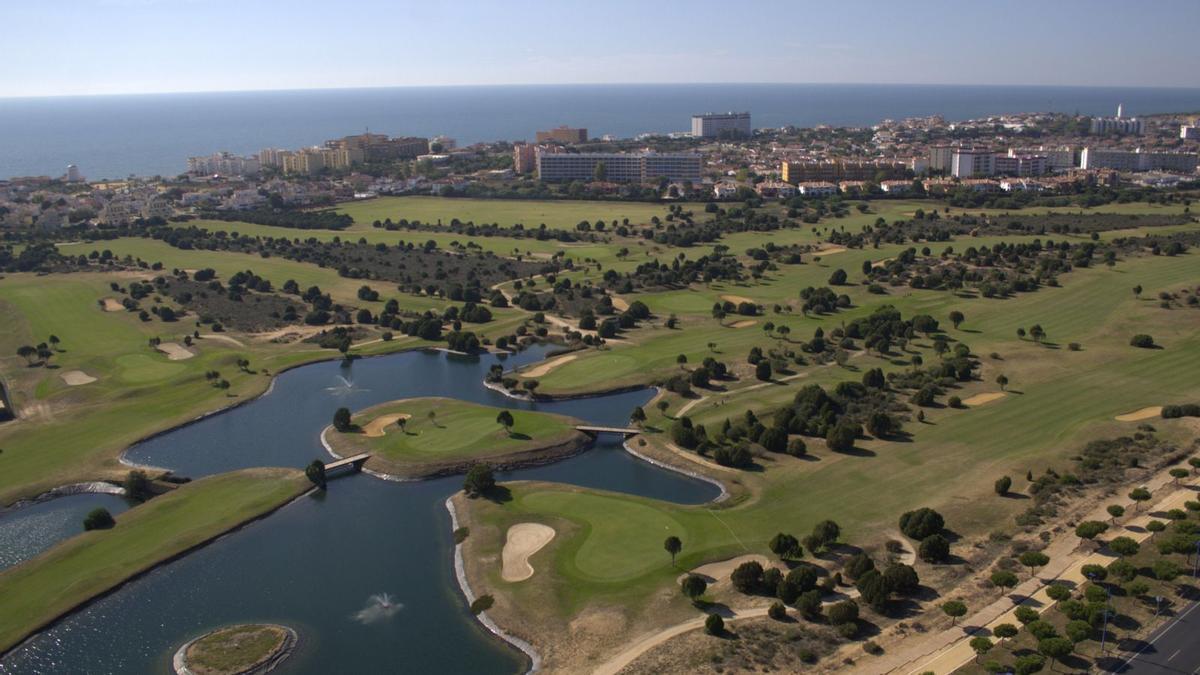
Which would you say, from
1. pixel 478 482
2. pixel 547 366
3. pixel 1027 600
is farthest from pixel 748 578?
pixel 547 366

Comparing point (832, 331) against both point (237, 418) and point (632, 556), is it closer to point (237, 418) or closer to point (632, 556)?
point (632, 556)

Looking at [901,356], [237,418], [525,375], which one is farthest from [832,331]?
[237,418]

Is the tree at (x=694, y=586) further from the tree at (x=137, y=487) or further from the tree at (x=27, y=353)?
the tree at (x=27, y=353)

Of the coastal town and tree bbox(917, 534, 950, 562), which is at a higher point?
the coastal town

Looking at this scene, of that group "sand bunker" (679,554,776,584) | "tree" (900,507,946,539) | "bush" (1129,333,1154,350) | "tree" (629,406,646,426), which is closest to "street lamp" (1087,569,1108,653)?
"tree" (900,507,946,539)

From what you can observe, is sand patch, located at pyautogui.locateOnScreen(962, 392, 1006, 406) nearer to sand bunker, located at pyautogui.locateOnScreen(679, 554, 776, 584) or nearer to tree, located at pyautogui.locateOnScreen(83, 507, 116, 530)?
sand bunker, located at pyautogui.locateOnScreen(679, 554, 776, 584)

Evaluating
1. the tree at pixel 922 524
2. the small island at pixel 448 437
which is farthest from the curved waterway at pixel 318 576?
the tree at pixel 922 524

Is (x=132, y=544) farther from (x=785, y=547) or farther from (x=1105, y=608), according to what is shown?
(x=1105, y=608)
